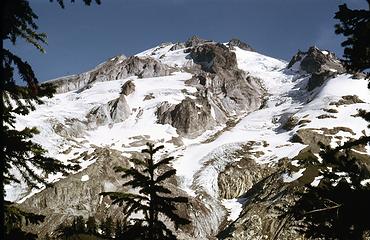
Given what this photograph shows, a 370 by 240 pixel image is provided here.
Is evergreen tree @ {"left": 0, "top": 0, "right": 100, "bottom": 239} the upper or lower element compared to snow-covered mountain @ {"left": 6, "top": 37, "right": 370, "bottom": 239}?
upper

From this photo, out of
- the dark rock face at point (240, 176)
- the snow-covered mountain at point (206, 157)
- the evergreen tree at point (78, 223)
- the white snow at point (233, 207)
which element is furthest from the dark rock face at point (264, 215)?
the evergreen tree at point (78, 223)

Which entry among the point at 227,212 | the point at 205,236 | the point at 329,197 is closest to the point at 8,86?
the point at 329,197

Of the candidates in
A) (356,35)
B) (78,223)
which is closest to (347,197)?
(356,35)

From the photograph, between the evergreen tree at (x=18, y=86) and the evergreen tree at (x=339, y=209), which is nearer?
the evergreen tree at (x=18, y=86)

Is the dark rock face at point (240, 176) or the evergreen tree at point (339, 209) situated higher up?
the evergreen tree at point (339, 209)

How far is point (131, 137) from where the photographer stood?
600 ft

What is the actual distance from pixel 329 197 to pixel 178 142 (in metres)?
171

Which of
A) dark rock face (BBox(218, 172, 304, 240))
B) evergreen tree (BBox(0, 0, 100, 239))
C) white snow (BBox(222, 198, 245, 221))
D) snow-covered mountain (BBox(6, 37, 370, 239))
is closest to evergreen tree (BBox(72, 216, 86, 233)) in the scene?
snow-covered mountain (BBox(6, 37, 370, 239))

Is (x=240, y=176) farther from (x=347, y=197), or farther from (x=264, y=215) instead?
(x=347, y=197)

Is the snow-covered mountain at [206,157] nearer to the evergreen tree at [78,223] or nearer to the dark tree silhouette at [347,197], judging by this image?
the evergreen tree at [78,223]

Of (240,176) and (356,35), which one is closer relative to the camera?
(356,35)

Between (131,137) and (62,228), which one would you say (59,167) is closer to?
(62,228)

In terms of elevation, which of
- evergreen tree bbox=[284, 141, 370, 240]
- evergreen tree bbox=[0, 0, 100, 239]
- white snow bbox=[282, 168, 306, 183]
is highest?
evergreen tree bbox=[0, 0, 100, 239]

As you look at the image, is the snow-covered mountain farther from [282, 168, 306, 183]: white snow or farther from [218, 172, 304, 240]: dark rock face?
[218, 172, 304, 240]: dark rock face
